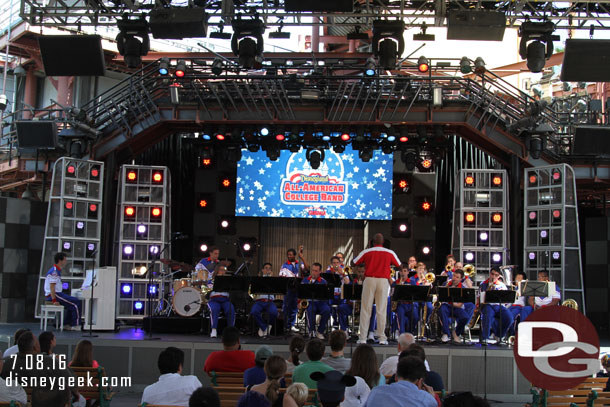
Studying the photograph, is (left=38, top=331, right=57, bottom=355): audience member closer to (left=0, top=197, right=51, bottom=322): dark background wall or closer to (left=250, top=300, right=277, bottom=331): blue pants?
(left=250, top=300, right=277, bottom=331): blue pants

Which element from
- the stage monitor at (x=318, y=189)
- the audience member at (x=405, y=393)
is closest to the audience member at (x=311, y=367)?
the audience member at (x=405, y=393)

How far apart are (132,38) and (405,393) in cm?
978

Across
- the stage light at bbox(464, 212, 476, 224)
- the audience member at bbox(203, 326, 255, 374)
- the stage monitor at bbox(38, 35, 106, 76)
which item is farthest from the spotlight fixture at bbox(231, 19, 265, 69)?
the stage light at bbox(464, 212, 476, 224)

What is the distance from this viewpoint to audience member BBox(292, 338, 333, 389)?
6.81 m

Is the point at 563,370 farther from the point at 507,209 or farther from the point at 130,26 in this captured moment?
the point at 507,209

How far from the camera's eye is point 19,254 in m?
18.9

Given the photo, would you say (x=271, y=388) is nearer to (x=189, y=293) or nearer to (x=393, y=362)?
(x=393, y=362)

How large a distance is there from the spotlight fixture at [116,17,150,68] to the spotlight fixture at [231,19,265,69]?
5.47ft

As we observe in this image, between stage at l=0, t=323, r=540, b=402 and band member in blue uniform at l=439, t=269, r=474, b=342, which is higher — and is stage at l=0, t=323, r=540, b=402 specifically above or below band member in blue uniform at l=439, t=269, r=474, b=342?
below

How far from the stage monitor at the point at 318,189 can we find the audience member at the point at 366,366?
14.4 meters

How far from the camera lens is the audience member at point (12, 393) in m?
6.38

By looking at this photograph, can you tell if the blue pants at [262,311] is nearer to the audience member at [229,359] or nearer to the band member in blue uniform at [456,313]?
the band member in blue uniform at [456,313]

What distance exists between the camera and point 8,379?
22.2ft
